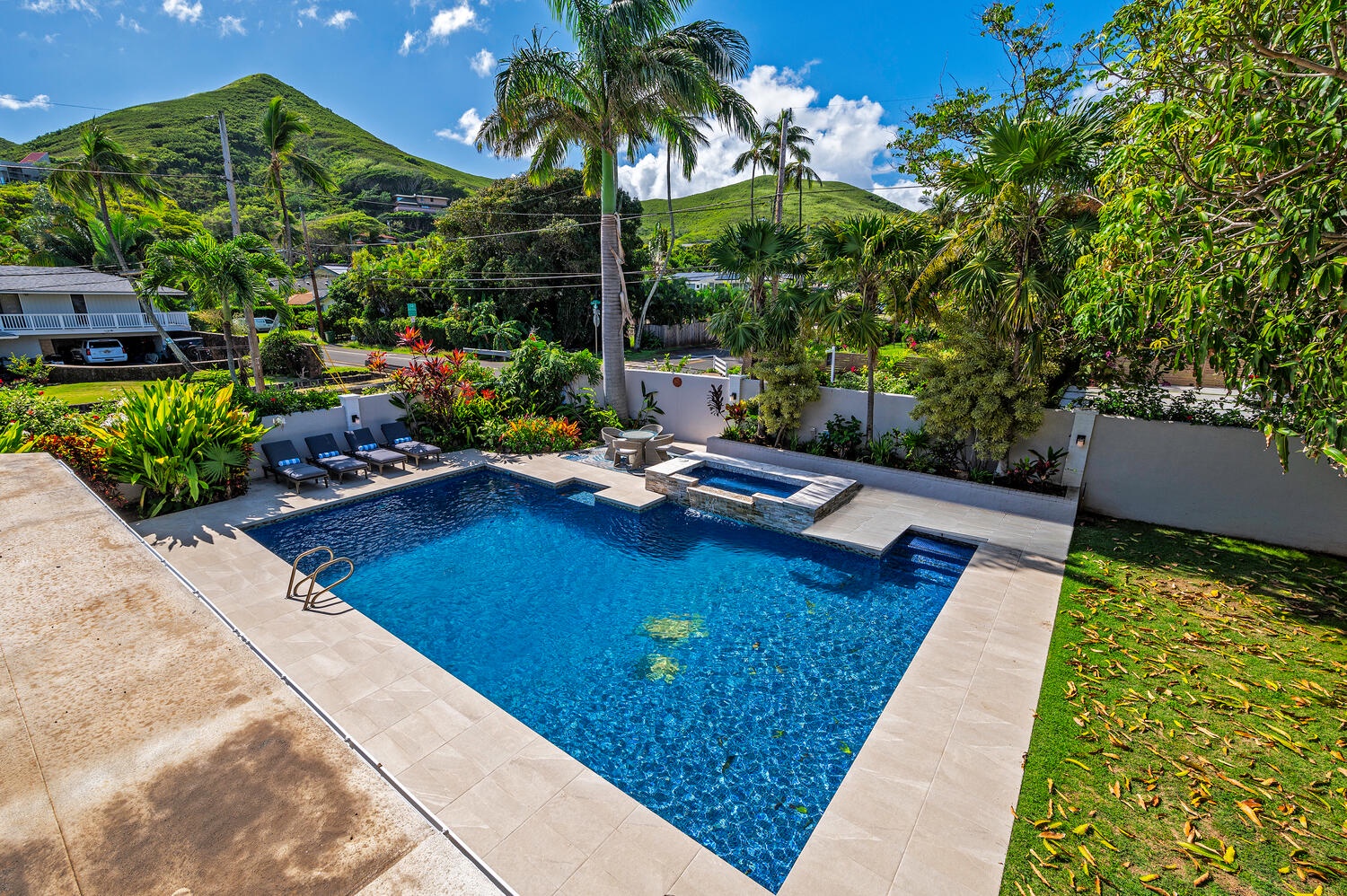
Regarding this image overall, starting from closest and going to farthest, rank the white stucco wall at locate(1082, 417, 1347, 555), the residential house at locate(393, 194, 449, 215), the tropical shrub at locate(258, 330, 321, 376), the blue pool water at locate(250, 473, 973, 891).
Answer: the blue pool water at locate(250, 473, 973, 891), the white stucco wall at locate(1082, 417, 1347, 555), the tropical shrub at locate(258, 330, 321, 376), the residential house at locate(393, 194, 449, 215)

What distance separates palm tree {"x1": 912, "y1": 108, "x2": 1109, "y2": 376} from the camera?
8.70 metres

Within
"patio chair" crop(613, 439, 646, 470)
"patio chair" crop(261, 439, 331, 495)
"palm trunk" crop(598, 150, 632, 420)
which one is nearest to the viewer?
"patio chair" crop(261, 439, 331, 495)

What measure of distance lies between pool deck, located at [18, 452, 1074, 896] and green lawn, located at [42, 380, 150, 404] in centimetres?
1626

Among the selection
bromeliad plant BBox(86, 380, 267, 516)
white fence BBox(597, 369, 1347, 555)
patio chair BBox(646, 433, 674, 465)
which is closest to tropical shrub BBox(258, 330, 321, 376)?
bromeliad plant BBox(86, 380, 267, 516)

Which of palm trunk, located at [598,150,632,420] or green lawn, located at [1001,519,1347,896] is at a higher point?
palm trunk, located at [598,150,632,420]

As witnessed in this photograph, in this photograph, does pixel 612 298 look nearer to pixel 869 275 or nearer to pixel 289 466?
pixel 869 275

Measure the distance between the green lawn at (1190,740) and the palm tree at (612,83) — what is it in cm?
1290

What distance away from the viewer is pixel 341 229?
74.8 m

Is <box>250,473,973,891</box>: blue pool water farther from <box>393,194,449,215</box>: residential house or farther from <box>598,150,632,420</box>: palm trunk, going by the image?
<box>393,194,449,215</box>: residential house

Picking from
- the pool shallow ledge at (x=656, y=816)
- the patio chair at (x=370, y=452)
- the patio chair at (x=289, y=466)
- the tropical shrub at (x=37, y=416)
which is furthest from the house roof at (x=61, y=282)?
the pool shallow ledge at (x=656, y=816)

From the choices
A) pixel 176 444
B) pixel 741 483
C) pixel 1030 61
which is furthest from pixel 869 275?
pixel 176 444

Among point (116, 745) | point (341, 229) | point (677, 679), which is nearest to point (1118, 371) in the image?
point (677, 679)

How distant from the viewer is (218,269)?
13.5m

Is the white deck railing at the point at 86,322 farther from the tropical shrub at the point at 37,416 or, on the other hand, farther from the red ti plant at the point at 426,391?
the red ti plant at the point at 426,391
